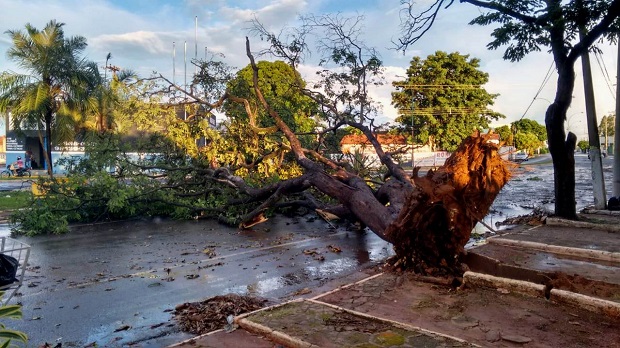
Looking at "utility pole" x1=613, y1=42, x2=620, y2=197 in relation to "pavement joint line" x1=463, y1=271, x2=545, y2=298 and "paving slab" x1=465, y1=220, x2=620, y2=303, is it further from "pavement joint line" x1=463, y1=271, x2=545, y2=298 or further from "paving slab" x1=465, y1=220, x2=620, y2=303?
"pavement joint line" x1=463, y1=271, x2=545, y2=298

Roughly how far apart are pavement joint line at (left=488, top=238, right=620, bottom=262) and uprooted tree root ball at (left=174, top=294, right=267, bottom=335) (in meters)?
4.53

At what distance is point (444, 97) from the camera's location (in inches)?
1607

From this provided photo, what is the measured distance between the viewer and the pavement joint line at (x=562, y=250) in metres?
6.87

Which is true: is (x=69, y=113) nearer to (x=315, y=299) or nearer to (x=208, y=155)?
(x=208, y=155)

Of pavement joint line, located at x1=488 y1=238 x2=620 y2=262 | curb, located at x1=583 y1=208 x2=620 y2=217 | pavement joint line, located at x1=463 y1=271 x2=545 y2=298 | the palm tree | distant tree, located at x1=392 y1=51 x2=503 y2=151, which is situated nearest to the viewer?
pavement joint line, located at x1=463 y1=271 x2=545 y2=298

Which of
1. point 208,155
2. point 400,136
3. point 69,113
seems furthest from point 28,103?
point 400,136

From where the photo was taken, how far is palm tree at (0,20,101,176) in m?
22.8

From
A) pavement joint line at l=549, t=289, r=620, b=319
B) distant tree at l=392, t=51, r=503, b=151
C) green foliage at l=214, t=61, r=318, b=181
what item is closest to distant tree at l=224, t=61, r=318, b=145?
green foliage at l=214, t=61, r=318, b=181

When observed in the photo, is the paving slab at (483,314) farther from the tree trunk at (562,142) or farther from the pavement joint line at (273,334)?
the tree trunk at (562,142)

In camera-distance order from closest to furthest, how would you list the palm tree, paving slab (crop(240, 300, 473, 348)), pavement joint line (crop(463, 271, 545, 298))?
paving slab (crop(240, 300, 473, 348)) < pavement joint line (crop(463, 271, 545, 298)) < the palm tree

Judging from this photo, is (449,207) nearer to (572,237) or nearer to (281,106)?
(572,237)

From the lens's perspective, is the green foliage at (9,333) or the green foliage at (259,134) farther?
the green foliage at (259,134)

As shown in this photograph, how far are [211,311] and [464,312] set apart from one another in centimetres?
255

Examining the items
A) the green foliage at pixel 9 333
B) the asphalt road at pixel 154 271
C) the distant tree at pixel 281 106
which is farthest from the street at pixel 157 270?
the distant tree at pixel 281 106
